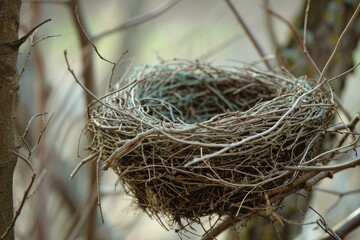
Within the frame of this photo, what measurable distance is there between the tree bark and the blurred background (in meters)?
0.04

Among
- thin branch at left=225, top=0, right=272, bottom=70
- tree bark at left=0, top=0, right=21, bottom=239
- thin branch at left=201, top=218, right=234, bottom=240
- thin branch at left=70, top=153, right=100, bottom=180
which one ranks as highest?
thin branch at left=225, top=0, right=272, bottom=70

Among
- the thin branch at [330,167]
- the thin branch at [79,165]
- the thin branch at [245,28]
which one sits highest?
the thin branch at [245,28]

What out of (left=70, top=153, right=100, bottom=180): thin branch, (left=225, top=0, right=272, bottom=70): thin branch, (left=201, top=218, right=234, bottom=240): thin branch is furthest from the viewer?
(left=225, top=0, right=272, bottom=70): thin branch

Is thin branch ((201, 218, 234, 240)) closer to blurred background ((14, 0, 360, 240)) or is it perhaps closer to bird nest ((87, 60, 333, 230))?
bird nest ((87, 60, 333, 230))

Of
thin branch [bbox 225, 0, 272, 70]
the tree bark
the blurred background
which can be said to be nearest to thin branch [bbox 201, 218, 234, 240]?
the blurred background

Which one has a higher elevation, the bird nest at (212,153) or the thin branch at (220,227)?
the bird nest at (212,153)

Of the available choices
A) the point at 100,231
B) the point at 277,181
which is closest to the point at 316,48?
the point at 277,181

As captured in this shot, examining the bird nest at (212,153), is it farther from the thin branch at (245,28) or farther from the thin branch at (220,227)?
the thin branch at (245,28)

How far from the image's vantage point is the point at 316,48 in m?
2.42

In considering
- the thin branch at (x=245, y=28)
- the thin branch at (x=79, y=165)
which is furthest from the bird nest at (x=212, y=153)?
the thin branch at (x=245, y=28)

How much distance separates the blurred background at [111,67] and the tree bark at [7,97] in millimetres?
39

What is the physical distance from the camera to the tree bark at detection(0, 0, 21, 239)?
1.18 meters

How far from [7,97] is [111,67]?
269cm

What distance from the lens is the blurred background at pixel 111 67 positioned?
2301 mm
